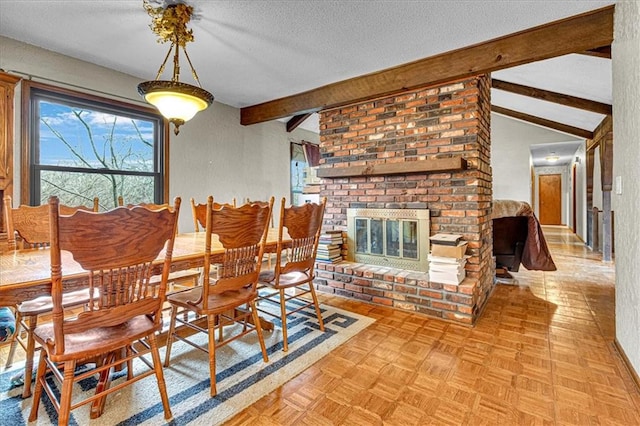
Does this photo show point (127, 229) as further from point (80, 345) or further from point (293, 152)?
point (293, 152)

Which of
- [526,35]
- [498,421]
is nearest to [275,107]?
[526,35]

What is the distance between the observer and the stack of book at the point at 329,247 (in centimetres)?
342

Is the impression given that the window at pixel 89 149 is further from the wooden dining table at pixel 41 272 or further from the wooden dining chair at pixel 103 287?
the wooden dining chair at pixel 103 287

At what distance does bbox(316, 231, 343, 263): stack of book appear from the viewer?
3.42 m

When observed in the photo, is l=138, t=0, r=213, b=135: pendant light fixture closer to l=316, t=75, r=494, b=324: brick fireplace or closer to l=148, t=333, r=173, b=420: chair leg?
l=148, t=333, r=173, b=420: chair leg

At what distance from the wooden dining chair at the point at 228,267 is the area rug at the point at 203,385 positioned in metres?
0.10

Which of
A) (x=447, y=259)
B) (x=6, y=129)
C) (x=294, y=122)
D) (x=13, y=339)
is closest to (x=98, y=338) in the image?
(x=13, y=339)

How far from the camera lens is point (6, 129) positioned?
250 cm

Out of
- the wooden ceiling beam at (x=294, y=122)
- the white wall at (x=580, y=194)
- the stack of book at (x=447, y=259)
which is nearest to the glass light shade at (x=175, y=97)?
the stack of book at (x=447, y=259)

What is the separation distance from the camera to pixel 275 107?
164 inches

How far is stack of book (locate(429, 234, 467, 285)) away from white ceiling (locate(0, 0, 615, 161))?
1.65 m

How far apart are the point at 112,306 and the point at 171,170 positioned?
9.18 ft

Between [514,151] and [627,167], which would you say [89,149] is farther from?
[514,151]

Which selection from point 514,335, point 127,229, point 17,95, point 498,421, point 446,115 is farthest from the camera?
point 446,115
